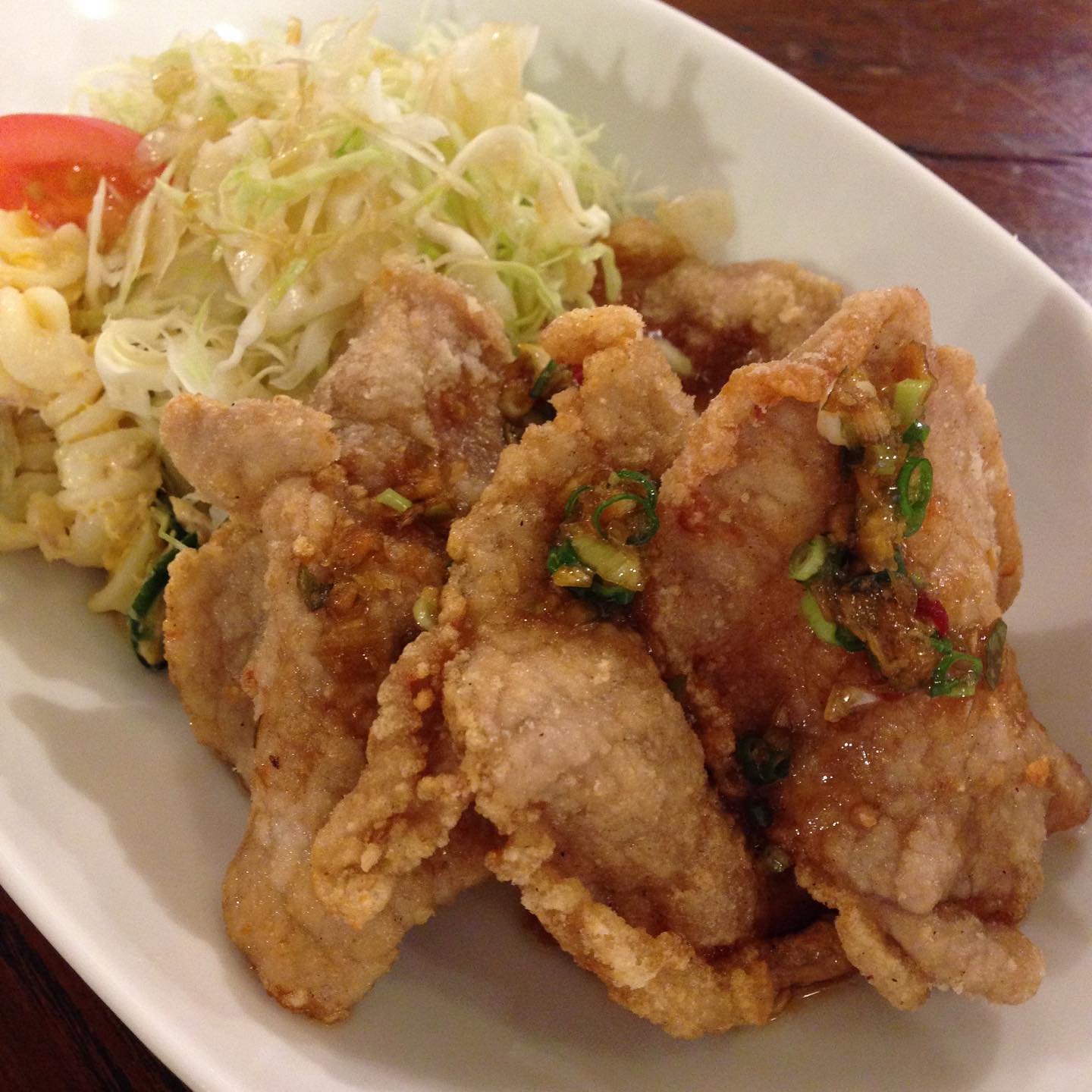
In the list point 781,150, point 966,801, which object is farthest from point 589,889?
point 781,150

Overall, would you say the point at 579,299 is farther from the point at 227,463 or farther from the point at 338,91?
the point at 227,463

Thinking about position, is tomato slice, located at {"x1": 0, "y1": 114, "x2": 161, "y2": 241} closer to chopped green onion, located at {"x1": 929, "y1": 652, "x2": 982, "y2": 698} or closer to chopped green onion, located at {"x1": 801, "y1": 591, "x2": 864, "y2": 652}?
chopped green onion, located at {"x1": 801, "y1": 591, "x2": 864, "y2": 652}

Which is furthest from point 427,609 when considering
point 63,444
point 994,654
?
point 63,444

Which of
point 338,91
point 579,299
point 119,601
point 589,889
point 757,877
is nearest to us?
point 589,889

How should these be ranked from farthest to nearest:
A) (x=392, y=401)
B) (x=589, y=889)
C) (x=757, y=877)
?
(x=392, y=401) < (x=757, y=877) < (x=589, y=889)

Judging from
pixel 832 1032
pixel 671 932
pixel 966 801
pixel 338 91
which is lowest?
pixel 832 1032

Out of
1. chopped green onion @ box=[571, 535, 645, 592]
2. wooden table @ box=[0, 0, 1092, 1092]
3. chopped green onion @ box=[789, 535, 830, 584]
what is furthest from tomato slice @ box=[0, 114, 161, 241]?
wooden table @ box=[0, 0, 1092, 1092]
